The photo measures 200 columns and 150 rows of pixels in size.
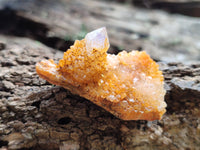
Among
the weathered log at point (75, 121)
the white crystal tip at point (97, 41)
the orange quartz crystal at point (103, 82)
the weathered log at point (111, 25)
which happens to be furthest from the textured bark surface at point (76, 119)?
the weathered log at point (111, 25)

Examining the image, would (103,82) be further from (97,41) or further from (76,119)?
(76,119)

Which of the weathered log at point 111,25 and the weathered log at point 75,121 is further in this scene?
the weathered log at point 111,25

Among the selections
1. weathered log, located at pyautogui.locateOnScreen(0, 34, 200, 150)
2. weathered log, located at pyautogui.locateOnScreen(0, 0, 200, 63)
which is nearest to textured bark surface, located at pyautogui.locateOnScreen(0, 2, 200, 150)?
weathered log, located at pyautogui.locateOnScreen(0, 34, 200, 150)

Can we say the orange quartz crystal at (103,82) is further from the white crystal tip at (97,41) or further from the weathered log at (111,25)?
the weathered log at (111,25)

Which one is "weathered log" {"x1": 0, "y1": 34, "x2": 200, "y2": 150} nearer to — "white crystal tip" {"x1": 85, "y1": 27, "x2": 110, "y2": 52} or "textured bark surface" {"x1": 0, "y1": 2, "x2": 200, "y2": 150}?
"textured bark surface" {"x1": 0, "y1": 2, "x2": 200, "y2": 150}

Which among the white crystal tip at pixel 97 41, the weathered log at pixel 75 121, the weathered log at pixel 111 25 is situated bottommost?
the weathered log at pixel 75 121

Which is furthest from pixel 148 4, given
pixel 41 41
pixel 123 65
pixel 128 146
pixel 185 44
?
pixel 128 146
